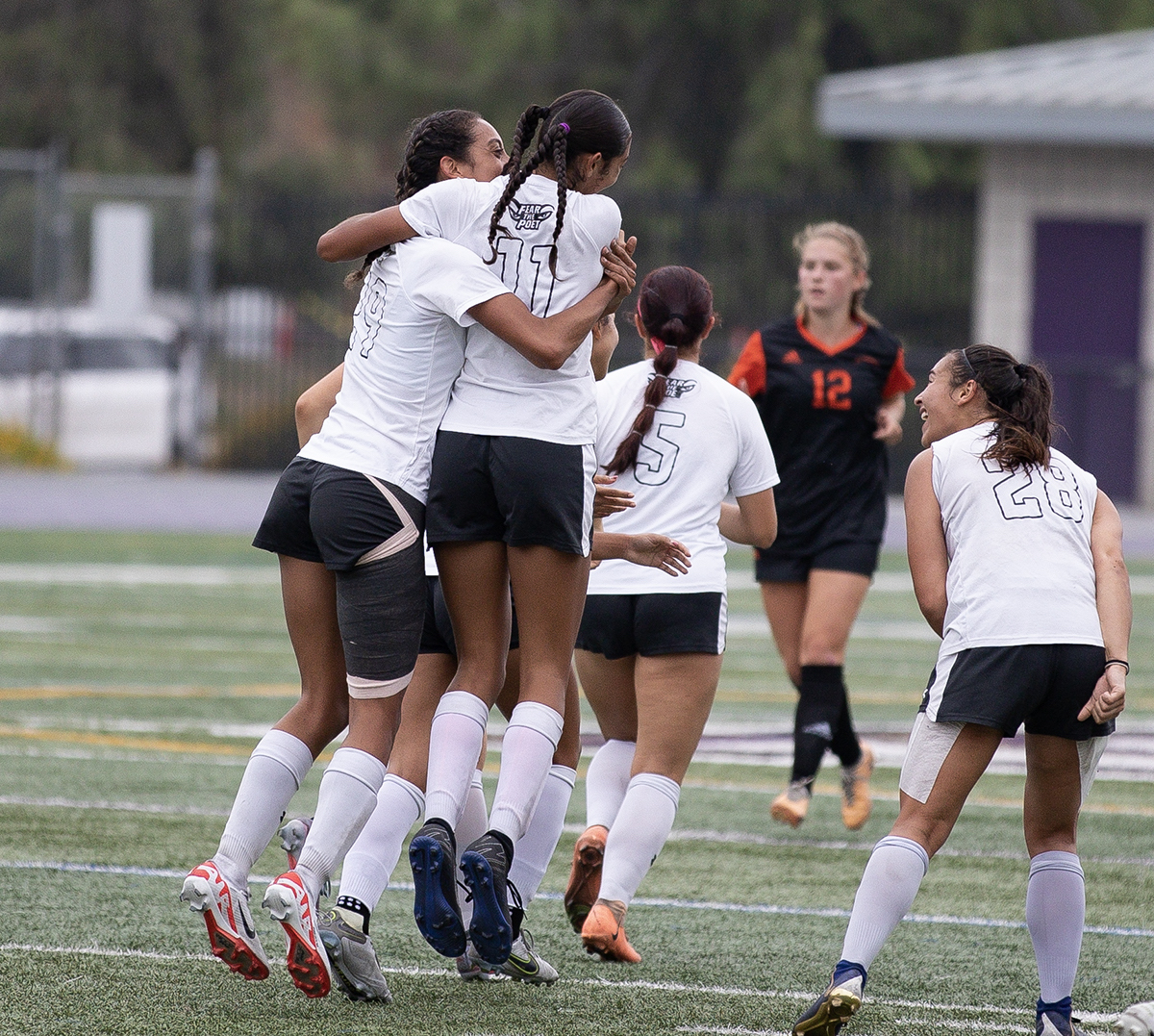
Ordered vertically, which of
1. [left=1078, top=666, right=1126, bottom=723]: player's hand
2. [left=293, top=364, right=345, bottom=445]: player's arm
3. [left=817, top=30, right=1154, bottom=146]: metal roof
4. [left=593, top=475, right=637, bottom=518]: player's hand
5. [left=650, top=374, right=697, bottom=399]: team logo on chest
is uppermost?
[left=817, top=30, right=1154, bottom=146]: metal roof

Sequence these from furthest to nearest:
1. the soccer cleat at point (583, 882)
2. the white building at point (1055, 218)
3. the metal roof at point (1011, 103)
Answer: the white building at point (1055, 218) < the metal roof at point (1011, 103) < the soccer cleat at point (583, 882)

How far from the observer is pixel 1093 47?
24453 mm

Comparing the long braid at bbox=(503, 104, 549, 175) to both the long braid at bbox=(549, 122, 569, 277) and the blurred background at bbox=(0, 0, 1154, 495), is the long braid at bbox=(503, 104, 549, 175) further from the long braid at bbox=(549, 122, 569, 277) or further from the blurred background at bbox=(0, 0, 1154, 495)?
the blurred background at bbox=(0, 0, 1154, 495)

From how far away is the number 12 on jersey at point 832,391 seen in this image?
7289 millimetres

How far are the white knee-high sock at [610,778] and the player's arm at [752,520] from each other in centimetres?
66

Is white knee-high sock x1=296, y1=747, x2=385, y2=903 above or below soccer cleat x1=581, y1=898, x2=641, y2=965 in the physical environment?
above

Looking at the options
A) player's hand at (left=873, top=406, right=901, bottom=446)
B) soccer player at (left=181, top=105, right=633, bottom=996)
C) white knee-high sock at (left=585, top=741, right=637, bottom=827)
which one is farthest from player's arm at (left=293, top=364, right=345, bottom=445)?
player's hand at (left=873, top=406, right=901, bottom=446)

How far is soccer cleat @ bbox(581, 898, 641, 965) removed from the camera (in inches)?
192

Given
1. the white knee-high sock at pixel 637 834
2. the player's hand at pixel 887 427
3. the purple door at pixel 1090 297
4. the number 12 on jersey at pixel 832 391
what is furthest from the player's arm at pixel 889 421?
the purple door at pixel 1090 297

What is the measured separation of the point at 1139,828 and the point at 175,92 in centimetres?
2969

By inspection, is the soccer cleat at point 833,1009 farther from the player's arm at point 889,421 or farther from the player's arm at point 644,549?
the player's arm at point 889,421

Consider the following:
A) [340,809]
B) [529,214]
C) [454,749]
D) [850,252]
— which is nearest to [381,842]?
[340,809]

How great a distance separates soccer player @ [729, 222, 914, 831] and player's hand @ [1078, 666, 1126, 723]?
2868 millimetres

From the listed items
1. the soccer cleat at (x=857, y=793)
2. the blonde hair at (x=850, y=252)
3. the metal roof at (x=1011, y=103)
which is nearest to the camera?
the soccer cleat at (x=857, y=793)
